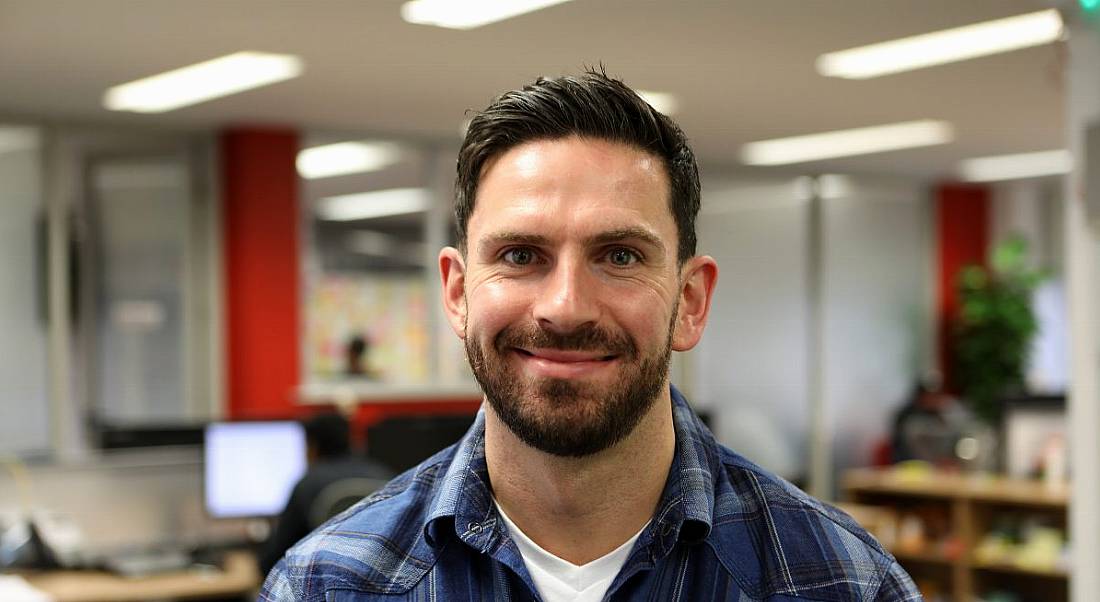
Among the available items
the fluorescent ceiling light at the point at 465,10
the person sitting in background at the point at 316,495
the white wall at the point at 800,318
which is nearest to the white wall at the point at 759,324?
the white wall at the point at 800,318

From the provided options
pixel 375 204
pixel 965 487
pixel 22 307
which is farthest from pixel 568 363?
pixel 375 204

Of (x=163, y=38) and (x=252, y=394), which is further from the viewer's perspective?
(x=252, y=394)

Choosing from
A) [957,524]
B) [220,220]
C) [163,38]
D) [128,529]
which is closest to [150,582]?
[128,529]

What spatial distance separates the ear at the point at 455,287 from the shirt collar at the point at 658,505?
129 millimetres

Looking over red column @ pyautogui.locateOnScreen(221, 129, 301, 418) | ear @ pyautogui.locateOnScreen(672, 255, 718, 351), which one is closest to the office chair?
red column @ pyautogui.locateOnScreen(221, 129, 301, 418)

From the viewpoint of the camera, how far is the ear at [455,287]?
131cm

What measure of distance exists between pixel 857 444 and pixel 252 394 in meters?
4.41

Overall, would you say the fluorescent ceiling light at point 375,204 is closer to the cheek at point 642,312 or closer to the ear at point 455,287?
the ear at point 455,287

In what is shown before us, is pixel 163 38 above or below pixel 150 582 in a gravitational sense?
above

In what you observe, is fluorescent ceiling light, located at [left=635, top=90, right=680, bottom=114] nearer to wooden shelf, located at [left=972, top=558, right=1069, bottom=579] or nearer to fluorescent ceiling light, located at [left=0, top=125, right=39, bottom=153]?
wooden shelf, located at [left=972, top=558, right=1069, bottom=579]

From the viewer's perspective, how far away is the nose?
1.17 meters

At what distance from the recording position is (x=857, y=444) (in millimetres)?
9125

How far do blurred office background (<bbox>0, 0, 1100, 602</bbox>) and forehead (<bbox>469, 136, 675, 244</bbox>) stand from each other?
8.96ft

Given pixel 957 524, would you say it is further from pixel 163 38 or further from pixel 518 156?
pixel 518 156
